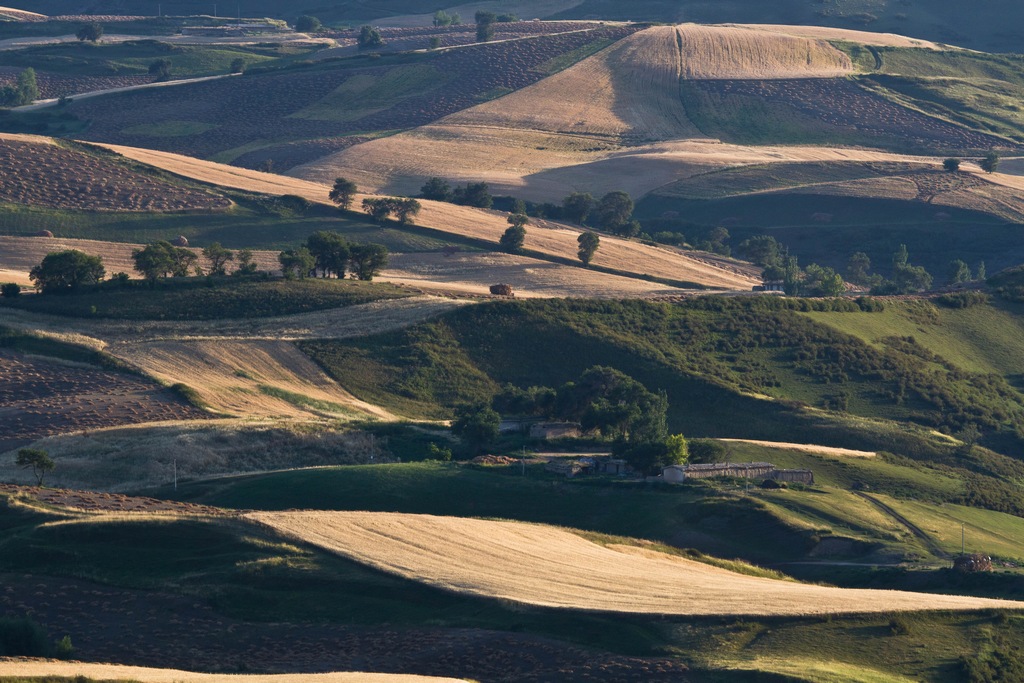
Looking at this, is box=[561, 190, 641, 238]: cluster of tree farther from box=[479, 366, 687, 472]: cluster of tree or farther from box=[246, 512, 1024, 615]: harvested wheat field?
box=[246, 512, 1024, 615]: harvested wheat field

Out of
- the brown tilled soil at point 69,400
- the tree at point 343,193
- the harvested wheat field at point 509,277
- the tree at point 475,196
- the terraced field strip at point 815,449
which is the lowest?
the terraced field strip at point 815,449

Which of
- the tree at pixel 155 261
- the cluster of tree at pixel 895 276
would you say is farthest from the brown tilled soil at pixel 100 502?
the cluster of tree at pixel 895 276

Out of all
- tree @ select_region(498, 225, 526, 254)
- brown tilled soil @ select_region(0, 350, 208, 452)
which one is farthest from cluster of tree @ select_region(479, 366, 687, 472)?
tree @ select_region(498, 225, 526, 254)

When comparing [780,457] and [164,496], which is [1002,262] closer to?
[780,457]

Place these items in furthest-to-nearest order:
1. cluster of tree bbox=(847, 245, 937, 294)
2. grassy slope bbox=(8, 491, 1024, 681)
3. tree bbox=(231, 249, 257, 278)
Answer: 1. cluster of tree bbox=(847, 245, 937, 294)
2. tree bbox=(231, 249, 257, 278)
3. grassy slope bbox=(8, 491, 1024, 681)

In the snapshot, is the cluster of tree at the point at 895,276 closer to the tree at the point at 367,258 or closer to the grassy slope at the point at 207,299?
the tree at the point at 367,258

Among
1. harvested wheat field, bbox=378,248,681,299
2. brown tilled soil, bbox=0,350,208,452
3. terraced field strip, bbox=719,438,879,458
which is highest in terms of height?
harvested wheat field, bbox=378,248,681,299

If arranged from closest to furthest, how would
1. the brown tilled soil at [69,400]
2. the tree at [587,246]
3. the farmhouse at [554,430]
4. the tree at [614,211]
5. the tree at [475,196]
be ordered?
1. the brown tilled soil at [69,400]
2. the farmhouse at [554,430]
3. the tree at [587,246]
4. the tree at [614,211]
5. the tree at [475,196]

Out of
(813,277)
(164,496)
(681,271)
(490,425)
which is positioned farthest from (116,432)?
(813,277)
